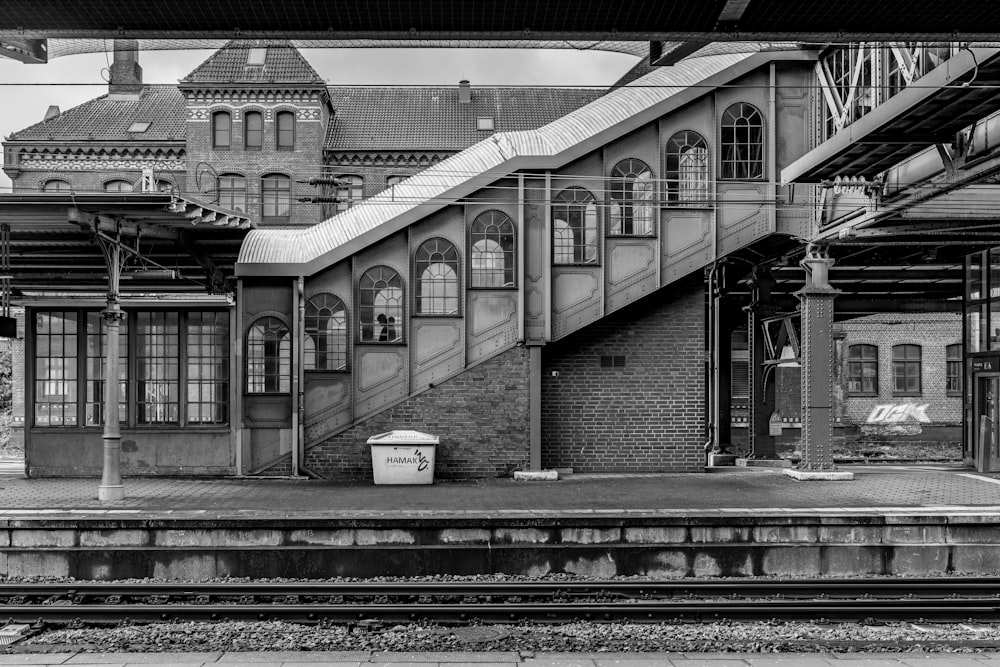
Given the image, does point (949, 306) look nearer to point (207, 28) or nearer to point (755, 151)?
point (755, 151)

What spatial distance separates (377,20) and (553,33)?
A: 128cm

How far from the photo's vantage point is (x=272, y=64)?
34969mm

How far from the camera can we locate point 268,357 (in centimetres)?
1805

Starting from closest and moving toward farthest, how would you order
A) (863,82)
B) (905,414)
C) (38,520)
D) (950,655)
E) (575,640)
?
(950,655)
(575,640)
(38,520)
(863,82)
(905,414)

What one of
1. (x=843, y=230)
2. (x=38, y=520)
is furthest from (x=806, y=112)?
(x=38, y=520)

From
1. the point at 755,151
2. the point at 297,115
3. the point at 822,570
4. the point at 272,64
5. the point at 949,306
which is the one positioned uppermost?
the point at 272,64

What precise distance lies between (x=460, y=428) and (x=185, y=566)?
666cm

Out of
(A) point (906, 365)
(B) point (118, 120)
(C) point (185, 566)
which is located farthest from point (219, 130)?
(A) point (906, 365)

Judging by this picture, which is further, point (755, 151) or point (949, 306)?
point (949, 306)

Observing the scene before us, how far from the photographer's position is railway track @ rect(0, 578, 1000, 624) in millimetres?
9547

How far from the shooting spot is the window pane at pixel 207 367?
18109 millimetres

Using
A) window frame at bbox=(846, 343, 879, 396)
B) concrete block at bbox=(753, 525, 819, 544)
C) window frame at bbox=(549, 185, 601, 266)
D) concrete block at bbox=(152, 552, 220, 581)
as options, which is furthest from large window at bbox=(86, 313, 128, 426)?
window frame at bbox=(846, 343, 879, 396)

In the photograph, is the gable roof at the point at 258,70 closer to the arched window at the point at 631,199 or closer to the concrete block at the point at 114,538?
the arched window at the point at 631,199

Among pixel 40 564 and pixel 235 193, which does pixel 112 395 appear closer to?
pixel 40 564
